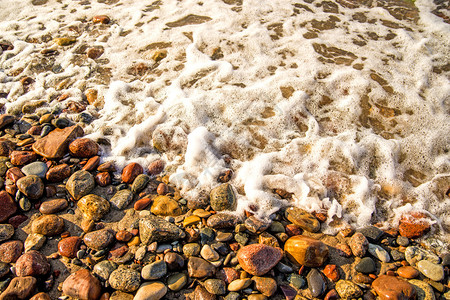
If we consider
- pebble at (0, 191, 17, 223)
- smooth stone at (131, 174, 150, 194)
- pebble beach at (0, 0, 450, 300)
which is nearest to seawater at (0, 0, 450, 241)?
pebble beach at (0, 0, 450, 300)

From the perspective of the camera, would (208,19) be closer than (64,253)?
No

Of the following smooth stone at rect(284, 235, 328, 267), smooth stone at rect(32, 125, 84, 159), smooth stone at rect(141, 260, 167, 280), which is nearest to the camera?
smooth stone at rect(141, 260, 167, 280)

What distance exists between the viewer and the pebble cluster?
2.00 meters

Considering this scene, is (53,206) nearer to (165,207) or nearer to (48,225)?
(48,225)

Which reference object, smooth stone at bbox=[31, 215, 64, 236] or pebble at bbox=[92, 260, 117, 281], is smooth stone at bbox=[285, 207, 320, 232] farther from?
smooth stone at bbox=[31, 215, 64, 236]

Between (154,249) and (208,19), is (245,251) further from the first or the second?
(208,19)

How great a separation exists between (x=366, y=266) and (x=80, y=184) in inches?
101

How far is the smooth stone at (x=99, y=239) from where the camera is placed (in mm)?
2229

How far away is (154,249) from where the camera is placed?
2.20 meters

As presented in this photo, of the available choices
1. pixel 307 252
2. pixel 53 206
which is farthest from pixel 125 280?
pixel 307 252

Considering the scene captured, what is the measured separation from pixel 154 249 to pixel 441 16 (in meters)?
6.69

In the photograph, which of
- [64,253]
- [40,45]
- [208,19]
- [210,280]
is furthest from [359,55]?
[40,45]

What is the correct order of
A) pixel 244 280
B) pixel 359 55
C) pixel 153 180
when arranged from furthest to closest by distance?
1. pixel 359 55
2. pixel 153 180
3. pixel 244 280

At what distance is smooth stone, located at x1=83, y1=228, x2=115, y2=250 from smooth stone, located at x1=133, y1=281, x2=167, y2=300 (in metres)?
0.50
